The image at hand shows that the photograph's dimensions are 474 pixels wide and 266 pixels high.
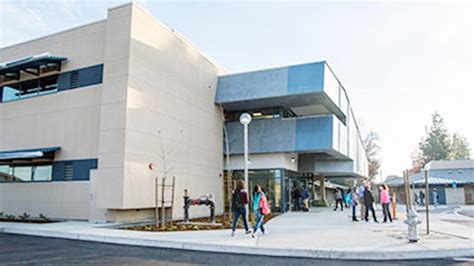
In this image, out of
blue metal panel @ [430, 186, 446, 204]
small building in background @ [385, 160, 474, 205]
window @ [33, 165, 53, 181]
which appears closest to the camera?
window @ [33, 165, 53, 181]

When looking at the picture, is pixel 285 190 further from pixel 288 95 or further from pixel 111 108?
pixel 111 108

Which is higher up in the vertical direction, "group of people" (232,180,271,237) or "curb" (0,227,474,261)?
"group of people" (232,180,271,237)

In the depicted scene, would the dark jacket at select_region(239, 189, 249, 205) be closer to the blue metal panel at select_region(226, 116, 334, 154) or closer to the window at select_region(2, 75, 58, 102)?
the blue metal panel at select_region(226, 116, 334, 154)

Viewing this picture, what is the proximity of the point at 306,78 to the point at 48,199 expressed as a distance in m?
14.5

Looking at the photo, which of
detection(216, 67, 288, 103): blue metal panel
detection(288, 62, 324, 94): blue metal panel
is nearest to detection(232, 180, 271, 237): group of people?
detection(288, 62, 324, 94): blue metal panel

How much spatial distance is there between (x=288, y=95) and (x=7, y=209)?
625 inches

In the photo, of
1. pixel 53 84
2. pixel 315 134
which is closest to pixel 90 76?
pixel 53 84

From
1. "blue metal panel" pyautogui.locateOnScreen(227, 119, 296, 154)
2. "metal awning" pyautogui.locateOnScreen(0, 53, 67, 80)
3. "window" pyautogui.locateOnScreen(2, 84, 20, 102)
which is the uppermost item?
"metal awning" pyautogui.locateOnScreen(0, 53, 67, 80)

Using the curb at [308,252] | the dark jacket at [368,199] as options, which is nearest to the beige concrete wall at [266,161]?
the dark jacket at [368,199]

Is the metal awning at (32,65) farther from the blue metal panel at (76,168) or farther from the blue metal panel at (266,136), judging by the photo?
the blue metal panel at (266,136)

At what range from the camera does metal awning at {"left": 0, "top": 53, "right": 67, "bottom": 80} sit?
1771cm

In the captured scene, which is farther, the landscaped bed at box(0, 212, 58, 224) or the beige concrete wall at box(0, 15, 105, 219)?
the beige concrete wall at box(0, 15, 105, 219)

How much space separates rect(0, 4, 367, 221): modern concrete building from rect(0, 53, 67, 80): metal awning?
0.05 metres

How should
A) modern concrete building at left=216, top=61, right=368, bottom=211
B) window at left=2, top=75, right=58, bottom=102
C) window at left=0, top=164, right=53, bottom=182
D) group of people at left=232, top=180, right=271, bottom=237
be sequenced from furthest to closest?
modern concrete building at left=216, top=61, right=368, bottom=211 < window at left=2, top=75, right=58, bottom=102 < window at left=0, top=164, right=53, bottom=182 < group of people at left=232, top=180, right=271, bottom=237
